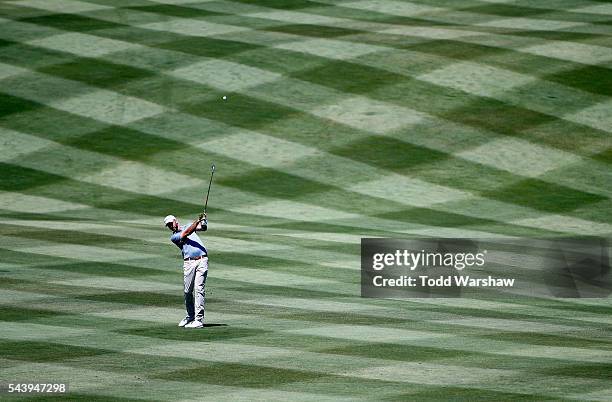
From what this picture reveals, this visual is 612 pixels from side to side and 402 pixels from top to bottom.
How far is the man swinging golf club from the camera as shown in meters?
17.9

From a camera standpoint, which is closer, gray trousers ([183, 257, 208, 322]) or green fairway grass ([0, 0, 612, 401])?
green fairway grass ([0, 0, 612, 401])

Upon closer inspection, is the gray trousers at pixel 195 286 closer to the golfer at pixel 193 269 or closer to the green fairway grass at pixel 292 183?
the golfer at pixel 193 269

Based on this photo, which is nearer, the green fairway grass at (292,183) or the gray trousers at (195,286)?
the green fairway grass at (292,183)

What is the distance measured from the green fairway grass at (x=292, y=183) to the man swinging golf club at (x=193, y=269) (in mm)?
385

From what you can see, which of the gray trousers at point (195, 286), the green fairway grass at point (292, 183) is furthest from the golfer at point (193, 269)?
the green fairway grass at point (292, 183)

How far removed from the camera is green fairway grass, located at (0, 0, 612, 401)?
15.6m

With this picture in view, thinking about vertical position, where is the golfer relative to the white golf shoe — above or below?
above

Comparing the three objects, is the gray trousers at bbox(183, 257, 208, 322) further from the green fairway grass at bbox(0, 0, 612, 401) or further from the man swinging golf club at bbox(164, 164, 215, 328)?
the green fairway grass at bbox(0, 0, 612, 401)

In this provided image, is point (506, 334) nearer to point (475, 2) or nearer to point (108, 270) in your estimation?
point (108, 270)

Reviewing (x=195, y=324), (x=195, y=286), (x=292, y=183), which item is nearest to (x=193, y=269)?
(x=195, y=286)

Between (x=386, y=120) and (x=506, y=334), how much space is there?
17257mm

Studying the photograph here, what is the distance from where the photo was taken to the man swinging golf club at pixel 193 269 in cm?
1789

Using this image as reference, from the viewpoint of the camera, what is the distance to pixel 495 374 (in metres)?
14.9

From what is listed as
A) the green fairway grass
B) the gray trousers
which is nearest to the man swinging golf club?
the gray trousers
